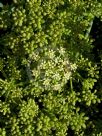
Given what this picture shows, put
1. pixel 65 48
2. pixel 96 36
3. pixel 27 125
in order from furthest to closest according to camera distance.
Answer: pixel 96 36, pixel 65 48, pixel 27 125

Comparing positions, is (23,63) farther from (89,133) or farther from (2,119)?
(89,133)

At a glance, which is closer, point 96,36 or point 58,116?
point 58,116

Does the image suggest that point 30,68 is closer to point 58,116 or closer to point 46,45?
point 46,45

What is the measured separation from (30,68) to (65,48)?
0.39 metres

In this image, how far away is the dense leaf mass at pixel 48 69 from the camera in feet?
11.0

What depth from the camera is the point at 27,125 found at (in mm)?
3363

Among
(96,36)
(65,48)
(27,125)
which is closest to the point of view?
(27,125)

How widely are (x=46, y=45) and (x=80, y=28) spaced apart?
0.36 metres

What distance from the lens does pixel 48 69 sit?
3416mm

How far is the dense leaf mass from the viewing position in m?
3.36

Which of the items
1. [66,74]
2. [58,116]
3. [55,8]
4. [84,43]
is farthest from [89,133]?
[55,8]

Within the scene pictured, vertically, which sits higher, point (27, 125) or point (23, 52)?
point (23, 52)

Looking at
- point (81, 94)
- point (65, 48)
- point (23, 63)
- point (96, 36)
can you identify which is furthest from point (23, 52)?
point (96, 36)

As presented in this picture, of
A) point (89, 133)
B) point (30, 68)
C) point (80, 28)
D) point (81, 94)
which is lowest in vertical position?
point (89, 133)
